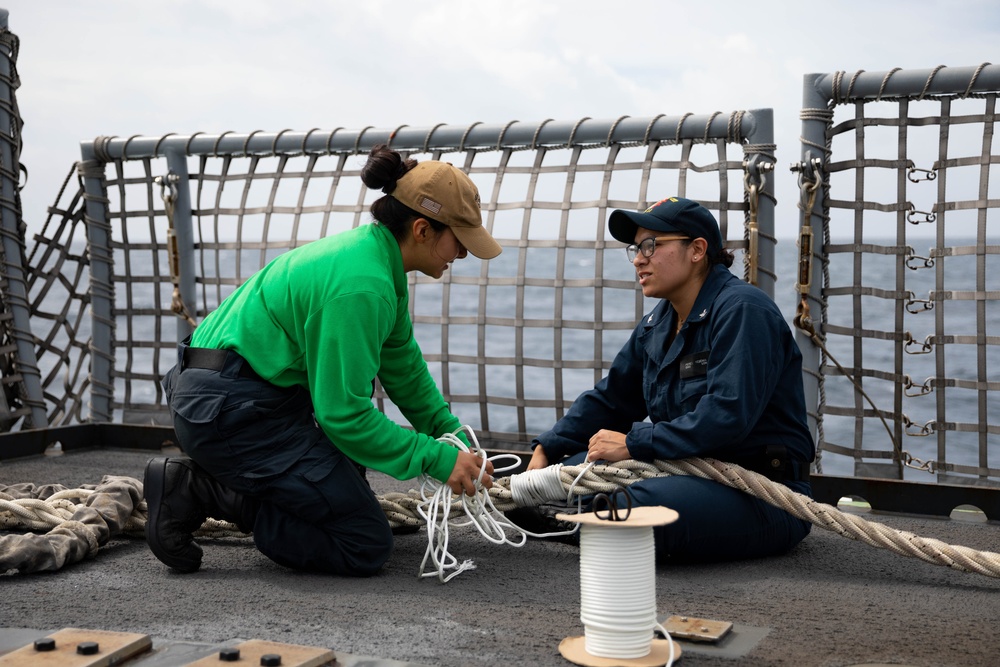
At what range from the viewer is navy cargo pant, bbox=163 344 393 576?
9.25 ft

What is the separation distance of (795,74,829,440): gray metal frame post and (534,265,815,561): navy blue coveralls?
0.96 metres

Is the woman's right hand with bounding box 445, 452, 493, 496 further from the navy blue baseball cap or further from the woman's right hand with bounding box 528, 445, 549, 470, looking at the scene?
the navy blue baseball cap

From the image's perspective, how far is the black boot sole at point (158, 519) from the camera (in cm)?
279

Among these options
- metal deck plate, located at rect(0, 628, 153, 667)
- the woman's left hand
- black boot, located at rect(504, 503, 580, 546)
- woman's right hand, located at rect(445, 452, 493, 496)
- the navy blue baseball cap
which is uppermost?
the navy blue baseball cap

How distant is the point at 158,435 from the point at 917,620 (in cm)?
336

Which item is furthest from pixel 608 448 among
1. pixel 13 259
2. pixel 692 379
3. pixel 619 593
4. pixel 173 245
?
pixel 13 259

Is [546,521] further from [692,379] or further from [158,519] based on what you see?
[158,519]

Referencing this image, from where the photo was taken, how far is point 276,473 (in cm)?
283

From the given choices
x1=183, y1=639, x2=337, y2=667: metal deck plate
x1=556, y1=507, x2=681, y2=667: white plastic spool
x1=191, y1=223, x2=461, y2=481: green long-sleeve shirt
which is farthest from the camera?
x1=191, y1=223, x2=461, y2=481: green long-sleeve shirt

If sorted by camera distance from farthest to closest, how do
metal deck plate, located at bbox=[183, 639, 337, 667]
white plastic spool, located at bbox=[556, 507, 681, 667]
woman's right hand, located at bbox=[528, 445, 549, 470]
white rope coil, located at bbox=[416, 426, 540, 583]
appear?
1. woman's right hand, located at bbox=[528, 445, 549, 470]
2. white rope coil, located at bbox=[416, 426, 540, 583]
3. white plastic spool, located at bbox=[556, 507, 681, 667]
4. metal deck plate, located at bbox=[183, 639, 337, 667]

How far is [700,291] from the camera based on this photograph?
3.08 metres

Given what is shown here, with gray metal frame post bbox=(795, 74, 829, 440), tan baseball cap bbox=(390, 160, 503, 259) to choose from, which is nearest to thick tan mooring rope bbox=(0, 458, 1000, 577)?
tan baseball cap bbox=(390, 160, 503, 259)

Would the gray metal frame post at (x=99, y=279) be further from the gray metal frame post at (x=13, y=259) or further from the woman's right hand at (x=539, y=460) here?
the woman's right hand at (x=539, y=460)

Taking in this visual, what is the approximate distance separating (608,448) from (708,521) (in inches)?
13.6
